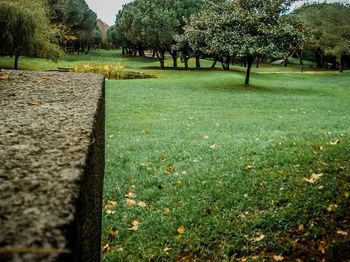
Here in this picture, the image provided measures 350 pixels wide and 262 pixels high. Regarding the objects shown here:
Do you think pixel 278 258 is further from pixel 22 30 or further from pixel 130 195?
pixel 22 30

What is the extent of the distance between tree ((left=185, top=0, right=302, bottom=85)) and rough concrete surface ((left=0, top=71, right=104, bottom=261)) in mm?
24067

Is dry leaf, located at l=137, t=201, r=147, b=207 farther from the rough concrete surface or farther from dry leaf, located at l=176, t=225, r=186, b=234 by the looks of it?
the rough concrete surface

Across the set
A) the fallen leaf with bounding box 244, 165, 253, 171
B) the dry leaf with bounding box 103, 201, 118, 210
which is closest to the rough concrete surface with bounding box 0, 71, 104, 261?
the dry leaf with bounding box 103, 201, 118, 210

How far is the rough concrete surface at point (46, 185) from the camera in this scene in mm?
757

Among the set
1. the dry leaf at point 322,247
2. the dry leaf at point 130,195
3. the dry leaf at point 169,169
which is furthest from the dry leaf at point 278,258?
the dry leaf at point 169,169

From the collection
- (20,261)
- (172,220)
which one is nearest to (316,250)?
(172,220)

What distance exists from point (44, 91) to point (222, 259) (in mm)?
2820

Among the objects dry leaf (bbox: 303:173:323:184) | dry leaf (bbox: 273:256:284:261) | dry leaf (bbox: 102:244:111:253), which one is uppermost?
dry leaf (bbox: 303:173:323:184)

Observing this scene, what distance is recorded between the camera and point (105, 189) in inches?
268

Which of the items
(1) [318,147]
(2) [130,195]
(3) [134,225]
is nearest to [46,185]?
(3) [134,225]

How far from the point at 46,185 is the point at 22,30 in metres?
34.1

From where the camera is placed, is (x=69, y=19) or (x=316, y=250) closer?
(x=316, y=250)

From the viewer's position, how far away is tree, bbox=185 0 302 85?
25.3m

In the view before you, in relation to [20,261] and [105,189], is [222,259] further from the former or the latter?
[20,261]
